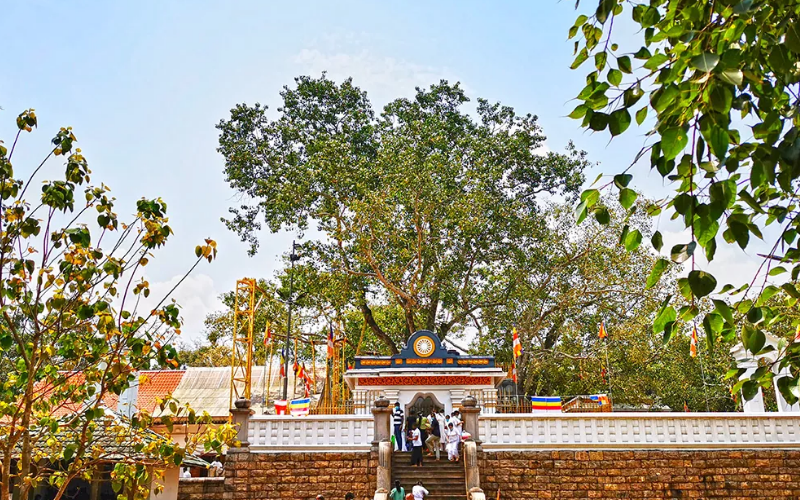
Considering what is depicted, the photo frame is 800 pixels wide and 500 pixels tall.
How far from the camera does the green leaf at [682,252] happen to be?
7.41 feet

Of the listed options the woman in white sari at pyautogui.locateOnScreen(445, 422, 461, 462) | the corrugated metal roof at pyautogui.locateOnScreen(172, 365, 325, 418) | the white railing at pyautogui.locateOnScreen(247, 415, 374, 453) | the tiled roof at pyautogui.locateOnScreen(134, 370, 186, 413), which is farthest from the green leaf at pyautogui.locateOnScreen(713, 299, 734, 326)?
the tiled roof at pyautogui.locateOnScreen(134, 370, 186, 413)

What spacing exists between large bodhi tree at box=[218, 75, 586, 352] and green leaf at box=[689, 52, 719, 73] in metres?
18.1

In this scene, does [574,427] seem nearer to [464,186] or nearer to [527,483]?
[527,483]

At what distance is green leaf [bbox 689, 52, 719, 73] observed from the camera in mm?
Answer: 1876

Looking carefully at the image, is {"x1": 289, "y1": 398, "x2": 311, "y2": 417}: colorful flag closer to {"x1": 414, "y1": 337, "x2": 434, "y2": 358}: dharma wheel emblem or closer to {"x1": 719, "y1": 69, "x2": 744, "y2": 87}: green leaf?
{"x1": 414, "y1": 337, "x2": 434, "y2": 358}: dharma wheel emblem

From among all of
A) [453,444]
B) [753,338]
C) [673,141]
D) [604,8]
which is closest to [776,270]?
[753,338]

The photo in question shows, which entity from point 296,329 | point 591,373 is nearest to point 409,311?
point 296,329

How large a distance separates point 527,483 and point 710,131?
1100 cm

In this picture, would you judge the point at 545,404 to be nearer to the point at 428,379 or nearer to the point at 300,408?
the point at 428,379

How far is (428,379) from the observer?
1605 centimetres

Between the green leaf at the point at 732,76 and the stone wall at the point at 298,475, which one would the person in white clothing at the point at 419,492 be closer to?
the stone wall at the point at 298,475

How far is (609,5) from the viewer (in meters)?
2.44

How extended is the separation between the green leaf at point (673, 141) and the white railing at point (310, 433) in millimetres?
11018

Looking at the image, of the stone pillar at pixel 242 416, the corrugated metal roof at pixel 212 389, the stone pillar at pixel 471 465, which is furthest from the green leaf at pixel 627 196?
the corrugated metal roof at pixel 212 389
